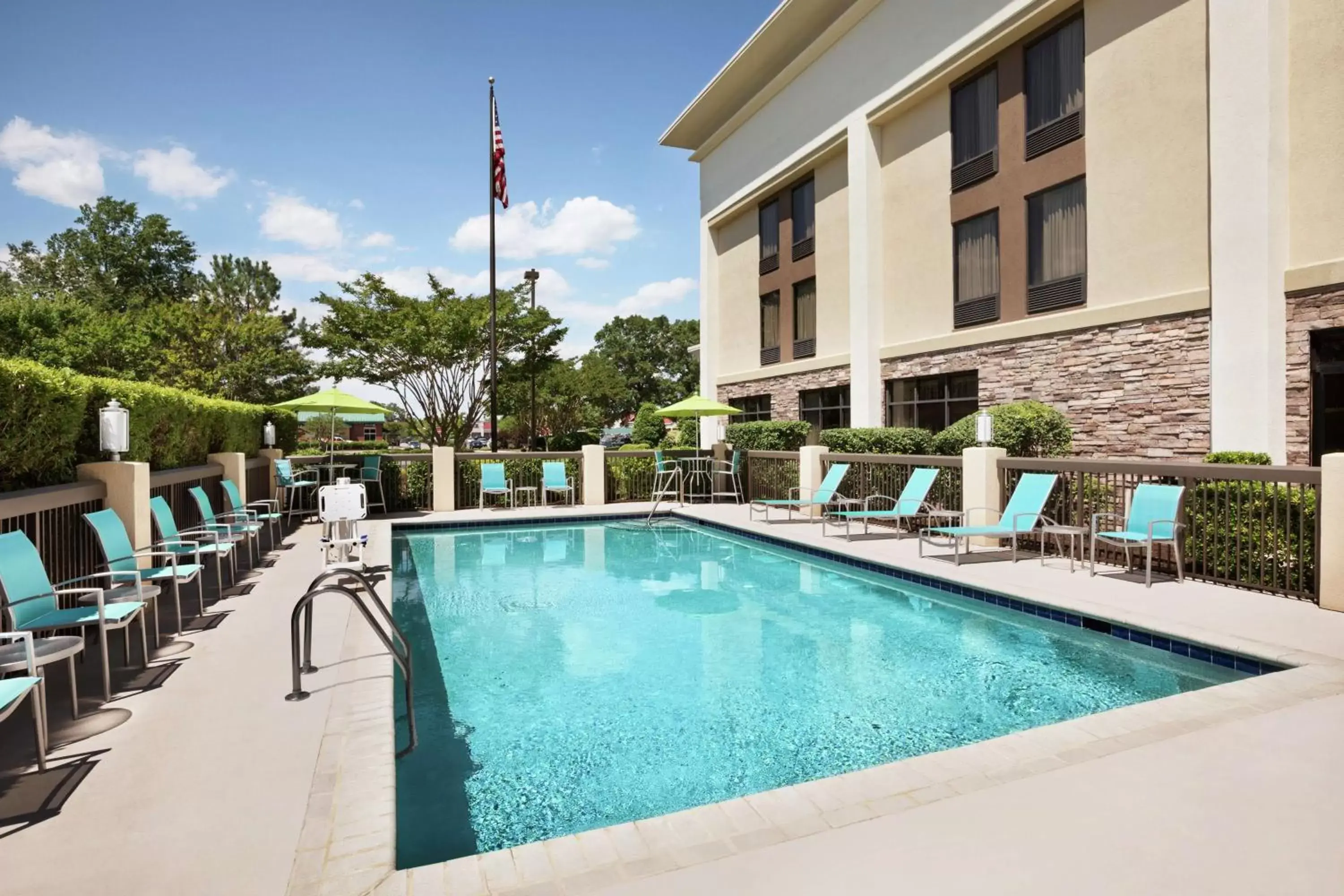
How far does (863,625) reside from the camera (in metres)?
7.09

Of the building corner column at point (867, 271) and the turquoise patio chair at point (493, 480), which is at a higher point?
the building corner column at point (867, 271)

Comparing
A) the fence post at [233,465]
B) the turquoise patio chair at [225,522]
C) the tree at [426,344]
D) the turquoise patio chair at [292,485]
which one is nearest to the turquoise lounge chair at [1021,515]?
the turquoise patio chair at [225,522]

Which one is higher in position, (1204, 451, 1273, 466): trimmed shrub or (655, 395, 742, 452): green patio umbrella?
(655, 395, 742, 452): green patio umbrella

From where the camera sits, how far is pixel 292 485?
13930 millimetres

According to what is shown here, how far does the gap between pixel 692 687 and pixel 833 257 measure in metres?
16.0

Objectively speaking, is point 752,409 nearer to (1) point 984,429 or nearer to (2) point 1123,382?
(2) point 1123,382

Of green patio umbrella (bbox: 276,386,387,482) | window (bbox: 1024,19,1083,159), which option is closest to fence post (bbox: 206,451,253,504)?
green patio umbrella (bbox: 276,386,387,482)

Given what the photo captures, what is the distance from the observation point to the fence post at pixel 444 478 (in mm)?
15570

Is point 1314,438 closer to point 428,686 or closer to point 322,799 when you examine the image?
point 428,686

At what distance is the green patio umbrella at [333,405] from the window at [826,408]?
10.8 meters

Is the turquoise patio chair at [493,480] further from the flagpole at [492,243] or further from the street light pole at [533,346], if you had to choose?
the street light pole at [533,346]

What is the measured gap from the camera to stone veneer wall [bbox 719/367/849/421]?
19.0 meters

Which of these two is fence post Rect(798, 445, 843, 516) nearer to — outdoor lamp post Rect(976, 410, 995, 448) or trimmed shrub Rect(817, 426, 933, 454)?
trimmed shrub Rect(817, 426, 933, 454)

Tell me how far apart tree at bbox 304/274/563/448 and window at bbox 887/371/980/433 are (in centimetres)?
1308
